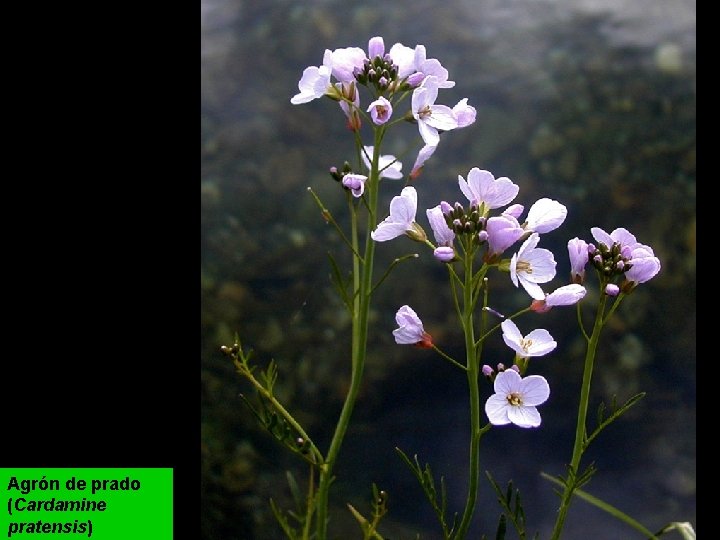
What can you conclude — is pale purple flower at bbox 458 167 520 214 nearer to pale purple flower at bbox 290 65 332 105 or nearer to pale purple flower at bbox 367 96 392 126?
pale purple flower at bbox 367 96 392 126

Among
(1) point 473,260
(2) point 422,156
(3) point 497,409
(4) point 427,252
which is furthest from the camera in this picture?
(4) point 427,252

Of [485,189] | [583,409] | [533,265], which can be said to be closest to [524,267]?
[533,265]

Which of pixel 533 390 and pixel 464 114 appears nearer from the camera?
pixel 533 390

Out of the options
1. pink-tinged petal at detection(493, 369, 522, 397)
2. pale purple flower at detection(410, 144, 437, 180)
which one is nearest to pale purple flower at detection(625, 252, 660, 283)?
→ pink-tinged petal at detection(493, 369, 522, 397)

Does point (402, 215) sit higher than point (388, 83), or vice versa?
point (388, 83)

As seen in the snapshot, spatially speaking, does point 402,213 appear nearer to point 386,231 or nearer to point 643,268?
point 386,231
